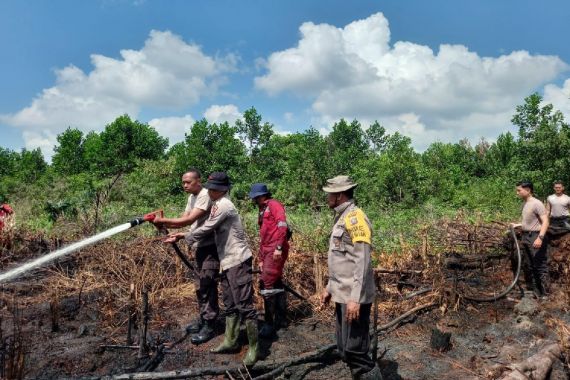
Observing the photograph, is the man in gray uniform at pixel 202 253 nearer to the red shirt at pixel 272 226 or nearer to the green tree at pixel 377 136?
the red shirt at pixel 272 226

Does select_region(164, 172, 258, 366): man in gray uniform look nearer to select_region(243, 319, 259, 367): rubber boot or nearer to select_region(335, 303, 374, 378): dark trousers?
select_region(243, 319, 259, 367): rubber boot

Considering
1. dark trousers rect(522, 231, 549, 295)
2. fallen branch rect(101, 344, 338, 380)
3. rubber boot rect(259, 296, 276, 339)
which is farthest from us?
dark trousers rect(522, 231, 549, 295)

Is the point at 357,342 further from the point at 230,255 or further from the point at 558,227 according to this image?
the point at 558,227

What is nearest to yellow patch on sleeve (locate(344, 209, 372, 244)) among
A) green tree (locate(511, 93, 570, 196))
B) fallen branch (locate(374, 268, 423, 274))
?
fallen branch (locate(374, 268, 423, 274))

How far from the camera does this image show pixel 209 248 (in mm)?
5016

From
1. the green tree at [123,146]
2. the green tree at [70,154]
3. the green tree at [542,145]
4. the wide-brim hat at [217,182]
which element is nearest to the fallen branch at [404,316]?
the wide-brim hat at [217,182]

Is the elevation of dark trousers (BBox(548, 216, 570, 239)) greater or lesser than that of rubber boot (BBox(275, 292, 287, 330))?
greater

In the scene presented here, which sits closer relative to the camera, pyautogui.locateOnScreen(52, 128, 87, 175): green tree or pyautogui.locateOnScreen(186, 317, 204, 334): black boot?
pyautogui.locateOnScreen(186, 317, 204, 334): black boot

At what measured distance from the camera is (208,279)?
5.03 meters

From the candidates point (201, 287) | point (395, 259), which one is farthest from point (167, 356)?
point (395, 259)

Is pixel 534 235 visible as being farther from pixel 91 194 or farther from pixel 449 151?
pixel 449 151

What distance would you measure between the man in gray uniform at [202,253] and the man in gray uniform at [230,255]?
234 millimetres

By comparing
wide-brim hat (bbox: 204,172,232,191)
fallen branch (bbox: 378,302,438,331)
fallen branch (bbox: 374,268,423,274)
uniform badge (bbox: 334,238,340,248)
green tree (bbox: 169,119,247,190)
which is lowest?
fallen branch (bbox: 378,302,438,331)

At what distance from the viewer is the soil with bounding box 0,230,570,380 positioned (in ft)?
14.8
